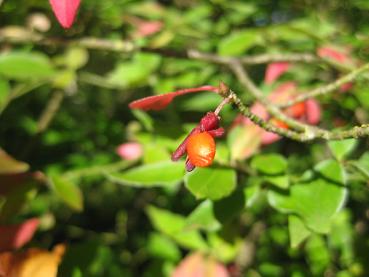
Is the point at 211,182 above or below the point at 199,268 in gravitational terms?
above

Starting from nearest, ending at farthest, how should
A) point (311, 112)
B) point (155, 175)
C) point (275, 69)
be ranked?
1. point (155, 175)
2. point (311, 112)
3. point (275, 69)

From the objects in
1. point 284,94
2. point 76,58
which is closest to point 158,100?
point 284,94

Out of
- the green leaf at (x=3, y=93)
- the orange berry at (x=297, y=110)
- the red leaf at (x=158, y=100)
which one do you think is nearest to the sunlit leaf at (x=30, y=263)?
the red leaf at (x=158, y=100)

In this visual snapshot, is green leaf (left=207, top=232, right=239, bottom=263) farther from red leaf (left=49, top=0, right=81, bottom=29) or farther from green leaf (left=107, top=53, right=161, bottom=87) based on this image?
red leaf (left=49, top=0, right=81, bottom=29)

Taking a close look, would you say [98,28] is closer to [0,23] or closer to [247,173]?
[0,23]

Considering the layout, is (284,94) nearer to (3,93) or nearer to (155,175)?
(155,175)

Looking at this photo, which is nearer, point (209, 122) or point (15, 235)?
point (209, 122)

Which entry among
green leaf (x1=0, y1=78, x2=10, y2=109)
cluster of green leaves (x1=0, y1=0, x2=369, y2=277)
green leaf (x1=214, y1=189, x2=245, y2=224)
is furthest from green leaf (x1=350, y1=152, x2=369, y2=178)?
green leaf (x1=0, y1=78, x2=10, y2=109)

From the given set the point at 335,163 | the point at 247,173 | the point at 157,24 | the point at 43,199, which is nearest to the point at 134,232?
the point at 43,199
